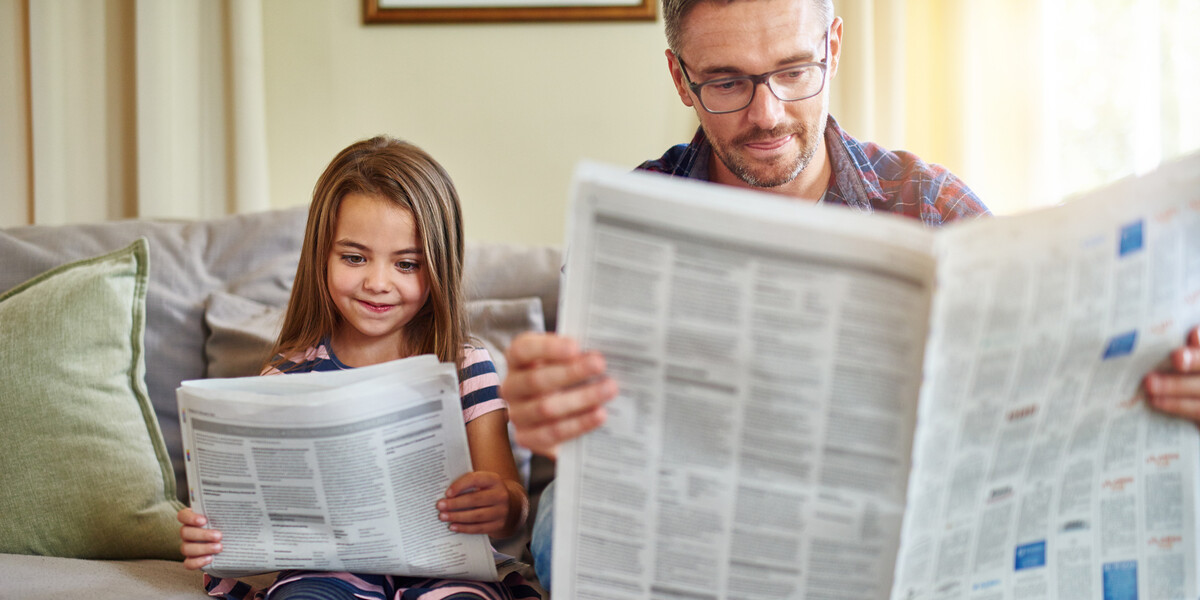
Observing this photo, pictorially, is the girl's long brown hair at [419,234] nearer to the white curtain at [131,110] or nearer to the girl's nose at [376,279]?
the girl's nose at [376,279]

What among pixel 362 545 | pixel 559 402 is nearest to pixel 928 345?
pixel 559 402

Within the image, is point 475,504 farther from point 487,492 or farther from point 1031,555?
point 1031,555

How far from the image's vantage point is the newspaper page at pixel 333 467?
2.77ft

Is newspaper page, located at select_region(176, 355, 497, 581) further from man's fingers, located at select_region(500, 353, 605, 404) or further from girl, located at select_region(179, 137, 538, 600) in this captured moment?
man's fingers, located at select_region(500, 353, 605, 404)

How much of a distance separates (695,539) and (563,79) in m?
1.39

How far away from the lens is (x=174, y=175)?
180 cm

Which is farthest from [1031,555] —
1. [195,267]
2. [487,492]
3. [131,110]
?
[131,110]

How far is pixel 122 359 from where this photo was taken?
117 cm

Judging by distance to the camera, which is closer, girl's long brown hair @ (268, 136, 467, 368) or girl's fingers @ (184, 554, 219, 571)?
girl's fingers @ (184, 554, 219, 571)

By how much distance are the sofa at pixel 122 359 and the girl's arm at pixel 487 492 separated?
0.45 feet

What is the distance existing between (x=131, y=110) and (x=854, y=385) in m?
1.82

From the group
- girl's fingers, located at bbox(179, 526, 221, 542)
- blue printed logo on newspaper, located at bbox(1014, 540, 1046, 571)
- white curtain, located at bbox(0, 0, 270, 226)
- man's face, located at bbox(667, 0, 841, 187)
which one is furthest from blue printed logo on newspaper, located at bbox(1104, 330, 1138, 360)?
white curtain, located at bbox(0, 0, 270, 226)

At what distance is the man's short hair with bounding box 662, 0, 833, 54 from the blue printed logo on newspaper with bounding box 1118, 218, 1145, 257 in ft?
1.68

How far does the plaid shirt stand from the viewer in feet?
3.40
